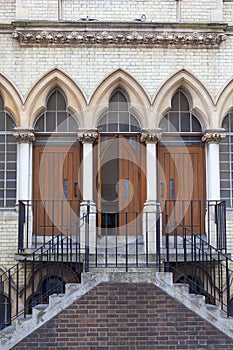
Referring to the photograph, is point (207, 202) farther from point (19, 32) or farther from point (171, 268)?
point (19, 32)

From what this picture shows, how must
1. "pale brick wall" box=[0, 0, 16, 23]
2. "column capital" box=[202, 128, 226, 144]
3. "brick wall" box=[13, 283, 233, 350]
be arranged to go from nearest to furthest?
"brick wall" box=[13, 283, 233, 350], "column capital" box=[202, 128, 226, 144], "pale brick wall" box=[0, 0, 16, 23]

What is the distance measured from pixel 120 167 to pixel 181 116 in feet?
5.75

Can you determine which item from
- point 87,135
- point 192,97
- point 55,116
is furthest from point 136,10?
point 87,135

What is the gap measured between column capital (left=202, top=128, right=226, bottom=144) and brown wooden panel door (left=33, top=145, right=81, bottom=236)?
273cm

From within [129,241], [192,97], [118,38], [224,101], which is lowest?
[129,241]

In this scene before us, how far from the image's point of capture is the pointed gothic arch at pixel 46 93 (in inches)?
504

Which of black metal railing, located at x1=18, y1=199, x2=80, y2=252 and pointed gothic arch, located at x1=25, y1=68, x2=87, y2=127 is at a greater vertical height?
pointed gothic arch, located at x1=25, y1=68, x2=87, y2=127

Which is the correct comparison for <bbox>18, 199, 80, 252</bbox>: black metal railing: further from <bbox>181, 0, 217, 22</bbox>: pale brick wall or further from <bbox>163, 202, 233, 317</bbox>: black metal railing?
<bbox>181, 0, 217, 22</bbox>: pale brick wall

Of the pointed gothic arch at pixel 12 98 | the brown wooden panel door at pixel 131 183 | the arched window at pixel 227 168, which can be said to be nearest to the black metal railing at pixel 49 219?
the brown wooden panel door at pixel 131 183

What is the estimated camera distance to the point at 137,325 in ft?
33.5

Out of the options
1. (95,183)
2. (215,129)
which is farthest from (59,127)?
(215,129)

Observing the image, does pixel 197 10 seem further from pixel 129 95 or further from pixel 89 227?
pixel 89 227

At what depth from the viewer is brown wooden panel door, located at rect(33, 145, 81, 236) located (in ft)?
42.0

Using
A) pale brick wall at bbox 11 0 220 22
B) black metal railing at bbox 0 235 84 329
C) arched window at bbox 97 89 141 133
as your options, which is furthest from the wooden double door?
pale brick wall at bbox 11 0 220 22
